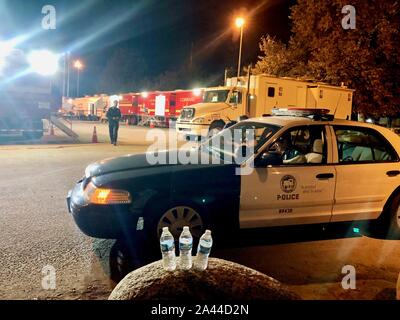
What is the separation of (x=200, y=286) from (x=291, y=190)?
2573mm

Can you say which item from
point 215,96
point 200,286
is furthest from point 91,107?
point 200,286

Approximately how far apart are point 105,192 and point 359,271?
2.71 metres

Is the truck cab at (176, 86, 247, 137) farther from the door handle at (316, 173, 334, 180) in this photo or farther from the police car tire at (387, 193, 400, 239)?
the door handle at (316, 173, 334, 180)

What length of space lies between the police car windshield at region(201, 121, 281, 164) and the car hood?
32 cm

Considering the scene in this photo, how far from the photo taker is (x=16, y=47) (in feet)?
52.3

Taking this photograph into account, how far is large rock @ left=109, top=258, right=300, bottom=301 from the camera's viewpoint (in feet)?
7.38

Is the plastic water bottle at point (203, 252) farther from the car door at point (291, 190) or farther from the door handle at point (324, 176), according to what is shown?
the door handle at point (324, 176)

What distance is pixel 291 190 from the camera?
182 inches

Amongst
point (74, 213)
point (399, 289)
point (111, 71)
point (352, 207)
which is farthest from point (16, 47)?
point (111, 71)

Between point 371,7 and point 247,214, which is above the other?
point 371,7

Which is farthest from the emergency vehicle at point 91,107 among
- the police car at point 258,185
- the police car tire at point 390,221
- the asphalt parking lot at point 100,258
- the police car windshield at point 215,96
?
the police car tire at point 390,221

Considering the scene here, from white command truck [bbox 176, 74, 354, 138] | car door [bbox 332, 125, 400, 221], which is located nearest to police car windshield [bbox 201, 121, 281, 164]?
car door [bbox 332, 125, 400, 221]

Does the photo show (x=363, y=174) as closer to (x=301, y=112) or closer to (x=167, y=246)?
(x=301, y=112)

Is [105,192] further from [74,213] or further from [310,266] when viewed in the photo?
[310,266]
